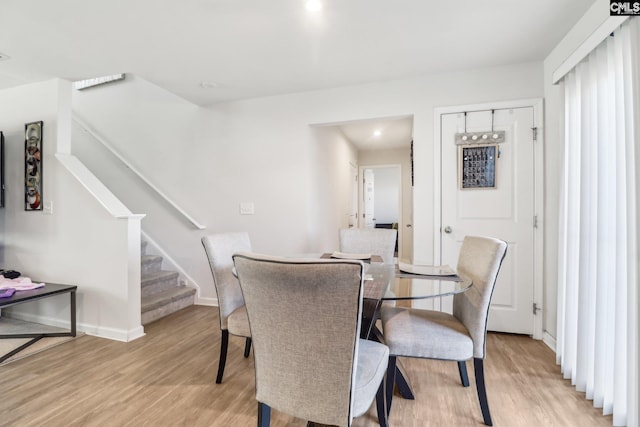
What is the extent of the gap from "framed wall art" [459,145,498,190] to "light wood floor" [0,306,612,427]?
4.46ft

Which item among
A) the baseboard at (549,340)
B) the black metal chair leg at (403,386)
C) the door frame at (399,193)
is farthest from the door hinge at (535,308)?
the door frame at (399,193)

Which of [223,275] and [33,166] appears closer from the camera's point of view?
[223,275]

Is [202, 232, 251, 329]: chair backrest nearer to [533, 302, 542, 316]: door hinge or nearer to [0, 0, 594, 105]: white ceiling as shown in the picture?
[0, 0, 594, 105]: white ceiling

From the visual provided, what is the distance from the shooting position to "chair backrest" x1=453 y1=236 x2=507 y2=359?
58.2 inches

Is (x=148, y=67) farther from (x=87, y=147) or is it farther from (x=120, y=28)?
(x=87, y=147)

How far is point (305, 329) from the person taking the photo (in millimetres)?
1009

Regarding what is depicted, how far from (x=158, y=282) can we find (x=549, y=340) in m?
3.76

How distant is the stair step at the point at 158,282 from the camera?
10.6 feet

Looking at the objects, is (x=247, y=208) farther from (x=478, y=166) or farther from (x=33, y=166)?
(x=478, y=166)

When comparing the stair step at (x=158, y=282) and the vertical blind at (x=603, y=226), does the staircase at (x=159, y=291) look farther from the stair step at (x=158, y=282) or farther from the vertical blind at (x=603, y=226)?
the vertical blind at (x=603, y=226)

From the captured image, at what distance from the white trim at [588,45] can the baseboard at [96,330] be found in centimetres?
377

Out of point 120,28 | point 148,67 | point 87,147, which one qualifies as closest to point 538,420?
point 120,28

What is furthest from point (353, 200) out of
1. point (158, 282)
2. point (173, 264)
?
point (158, 282)

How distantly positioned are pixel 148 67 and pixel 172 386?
249 centimetres
